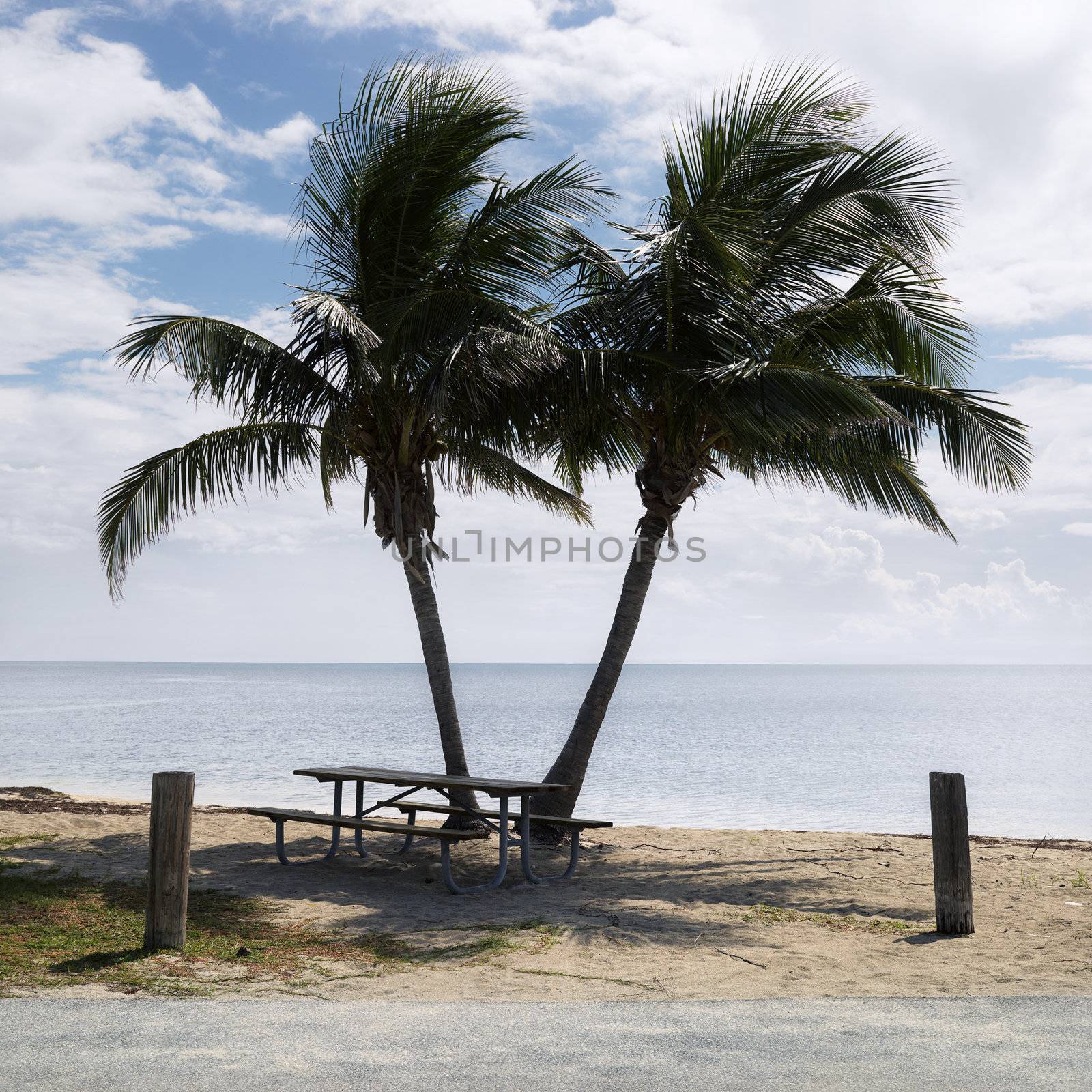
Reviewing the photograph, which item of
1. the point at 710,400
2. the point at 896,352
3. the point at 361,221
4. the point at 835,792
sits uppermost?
the point at 361,221

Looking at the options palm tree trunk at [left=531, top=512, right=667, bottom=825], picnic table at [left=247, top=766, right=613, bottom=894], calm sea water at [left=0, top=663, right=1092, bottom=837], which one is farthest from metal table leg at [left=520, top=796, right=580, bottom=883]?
calm sea water at [left=0, top=663, right=1092, bottom=837]

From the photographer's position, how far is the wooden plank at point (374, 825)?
7195mm

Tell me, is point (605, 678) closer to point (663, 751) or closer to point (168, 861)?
point (168, 861)

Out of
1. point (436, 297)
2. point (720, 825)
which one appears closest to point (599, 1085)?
point (436, 297)

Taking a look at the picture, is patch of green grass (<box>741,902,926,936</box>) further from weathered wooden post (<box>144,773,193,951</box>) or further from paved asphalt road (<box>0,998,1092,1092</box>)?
weathered wooden post (<box>144,773,193,951</box>)

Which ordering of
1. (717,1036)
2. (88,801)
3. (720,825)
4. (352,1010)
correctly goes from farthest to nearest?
(720,825) < (88,801) < (352,1010) < (717,1036)

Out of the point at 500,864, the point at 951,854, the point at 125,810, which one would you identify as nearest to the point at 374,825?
the point at 500,864

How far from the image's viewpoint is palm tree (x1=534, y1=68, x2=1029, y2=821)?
9242 mm

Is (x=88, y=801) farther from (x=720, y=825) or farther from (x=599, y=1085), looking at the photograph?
(x=599, y=1085)

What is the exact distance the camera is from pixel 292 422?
10.1 meters

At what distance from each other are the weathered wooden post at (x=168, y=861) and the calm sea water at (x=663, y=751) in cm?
1124

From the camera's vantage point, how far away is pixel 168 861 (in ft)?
17.1

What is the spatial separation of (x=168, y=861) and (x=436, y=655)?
4.84 m

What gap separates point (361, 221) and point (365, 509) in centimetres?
285
